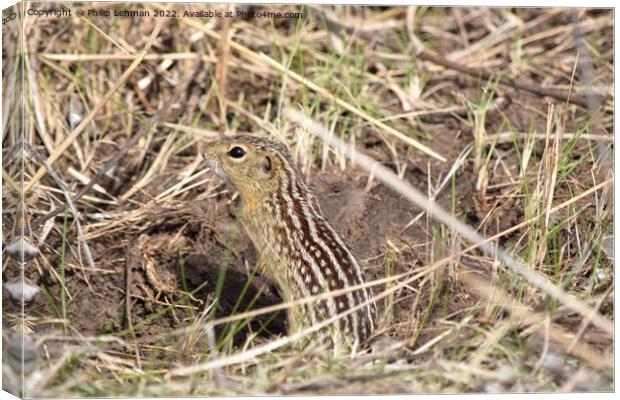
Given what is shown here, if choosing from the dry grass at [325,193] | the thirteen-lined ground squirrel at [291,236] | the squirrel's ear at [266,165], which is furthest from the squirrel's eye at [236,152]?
the dry grass at [325,193]

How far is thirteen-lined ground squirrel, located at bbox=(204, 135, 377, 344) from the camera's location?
4.98 metres

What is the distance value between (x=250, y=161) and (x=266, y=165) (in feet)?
0.28

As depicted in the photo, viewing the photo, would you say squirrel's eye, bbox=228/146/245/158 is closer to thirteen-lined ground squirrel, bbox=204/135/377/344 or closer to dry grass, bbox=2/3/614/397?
thirteen-lined ground squirrel, bbox=204/135/377/344

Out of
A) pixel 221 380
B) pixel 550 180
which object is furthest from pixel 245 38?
pixel 221 380

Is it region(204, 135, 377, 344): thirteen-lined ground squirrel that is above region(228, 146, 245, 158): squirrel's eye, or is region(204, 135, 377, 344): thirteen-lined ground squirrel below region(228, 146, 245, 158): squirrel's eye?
below

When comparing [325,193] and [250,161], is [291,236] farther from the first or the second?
[325,193]

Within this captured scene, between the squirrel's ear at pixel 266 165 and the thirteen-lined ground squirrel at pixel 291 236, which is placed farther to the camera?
the squirrel's ear at pixel 266 165

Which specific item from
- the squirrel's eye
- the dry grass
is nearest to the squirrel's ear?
the squirrel's eye

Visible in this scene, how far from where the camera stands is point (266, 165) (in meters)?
5.66

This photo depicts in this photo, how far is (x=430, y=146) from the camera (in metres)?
6.97

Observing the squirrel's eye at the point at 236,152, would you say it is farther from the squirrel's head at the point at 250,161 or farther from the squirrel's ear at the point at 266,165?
the squirrel's ear at the point at 266,165

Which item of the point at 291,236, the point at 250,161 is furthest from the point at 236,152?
the point at 291,236

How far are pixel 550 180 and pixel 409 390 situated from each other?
65.8 inches

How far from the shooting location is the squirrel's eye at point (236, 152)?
5.66 metres
